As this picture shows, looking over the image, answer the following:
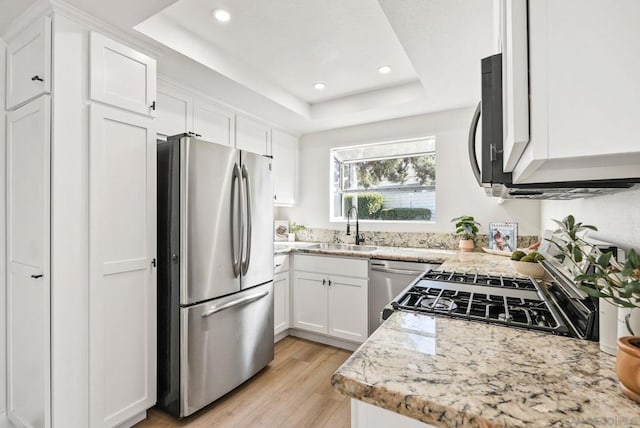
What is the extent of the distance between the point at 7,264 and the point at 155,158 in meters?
1.10

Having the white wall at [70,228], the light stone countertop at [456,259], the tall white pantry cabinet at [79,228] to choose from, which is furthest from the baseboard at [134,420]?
the light stone countertop at [456,259]

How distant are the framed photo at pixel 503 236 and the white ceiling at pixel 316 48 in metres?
1.15

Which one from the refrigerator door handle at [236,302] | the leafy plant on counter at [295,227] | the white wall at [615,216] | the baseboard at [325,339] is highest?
the white wall at [615,216]

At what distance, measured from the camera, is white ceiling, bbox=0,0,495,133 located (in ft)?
5.23

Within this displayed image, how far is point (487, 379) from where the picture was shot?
25.0 inches

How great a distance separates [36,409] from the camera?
5.28ft

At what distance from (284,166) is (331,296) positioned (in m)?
1.62

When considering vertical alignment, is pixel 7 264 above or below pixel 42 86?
below

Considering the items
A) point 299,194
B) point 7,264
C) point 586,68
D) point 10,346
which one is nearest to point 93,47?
point 7,264

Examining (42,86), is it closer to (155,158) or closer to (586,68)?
(155,158)

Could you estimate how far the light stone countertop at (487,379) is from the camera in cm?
53

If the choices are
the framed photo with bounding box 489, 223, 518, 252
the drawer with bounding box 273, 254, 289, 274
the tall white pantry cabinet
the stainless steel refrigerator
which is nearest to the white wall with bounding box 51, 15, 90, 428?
the tall white pantry cabinet

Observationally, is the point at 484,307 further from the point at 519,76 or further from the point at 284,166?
the point at 284,166

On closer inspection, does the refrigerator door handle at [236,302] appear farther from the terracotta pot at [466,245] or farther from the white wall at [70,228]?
the terracotta pot at [466,245]
